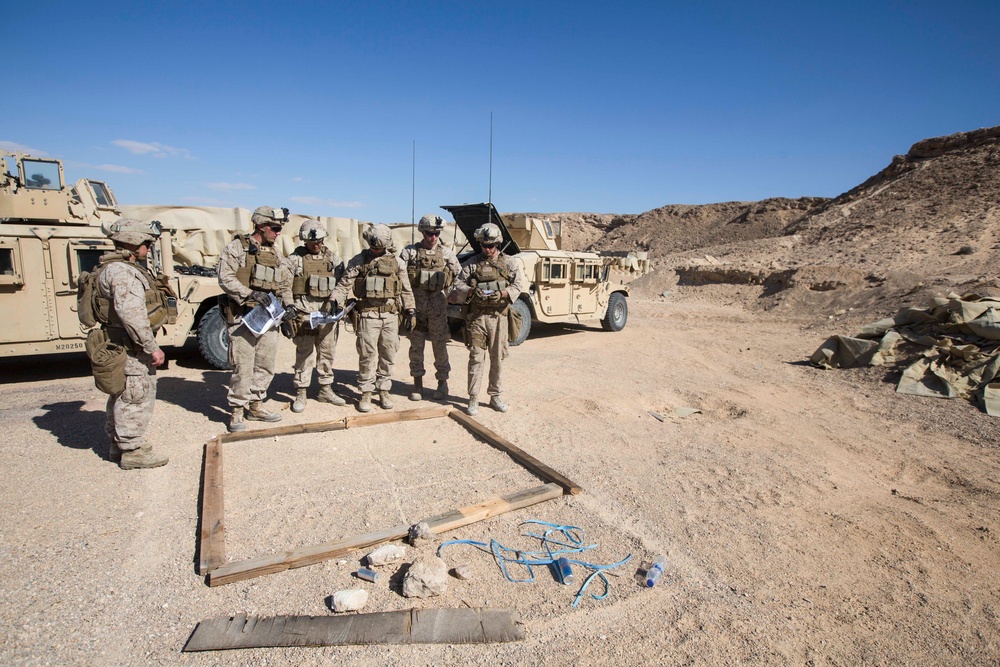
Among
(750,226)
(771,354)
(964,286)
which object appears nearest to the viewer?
(771,354)

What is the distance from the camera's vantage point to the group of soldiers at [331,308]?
12.3 feet

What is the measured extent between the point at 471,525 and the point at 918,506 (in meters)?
2.78

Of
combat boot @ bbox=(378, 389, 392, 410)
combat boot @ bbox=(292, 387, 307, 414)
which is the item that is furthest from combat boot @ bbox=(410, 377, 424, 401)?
combat boot @ bbox=(292, 387, 307, 414)

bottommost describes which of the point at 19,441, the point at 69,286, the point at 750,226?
the point at 19,441

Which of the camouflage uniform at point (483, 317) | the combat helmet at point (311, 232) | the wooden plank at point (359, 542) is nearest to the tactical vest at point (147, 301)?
the combat helmet at point (311, 232)

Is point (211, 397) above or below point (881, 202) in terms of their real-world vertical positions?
below

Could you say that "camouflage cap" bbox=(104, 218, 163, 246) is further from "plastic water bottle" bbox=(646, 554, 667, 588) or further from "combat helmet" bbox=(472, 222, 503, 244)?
"plastic water bottle" bbox=(646, 554, 667, 588)

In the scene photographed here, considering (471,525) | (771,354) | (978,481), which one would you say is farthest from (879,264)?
(471,525)

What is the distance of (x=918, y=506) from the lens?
3.49m

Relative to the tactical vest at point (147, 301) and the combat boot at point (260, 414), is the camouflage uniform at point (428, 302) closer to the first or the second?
the combat boot at point (260, 414)

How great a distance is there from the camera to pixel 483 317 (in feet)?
17.0

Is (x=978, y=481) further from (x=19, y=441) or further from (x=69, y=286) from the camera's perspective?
(x=69, y=286)

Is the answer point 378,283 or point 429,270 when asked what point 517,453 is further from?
point 429,270

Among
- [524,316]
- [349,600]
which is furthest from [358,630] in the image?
[524,316]
